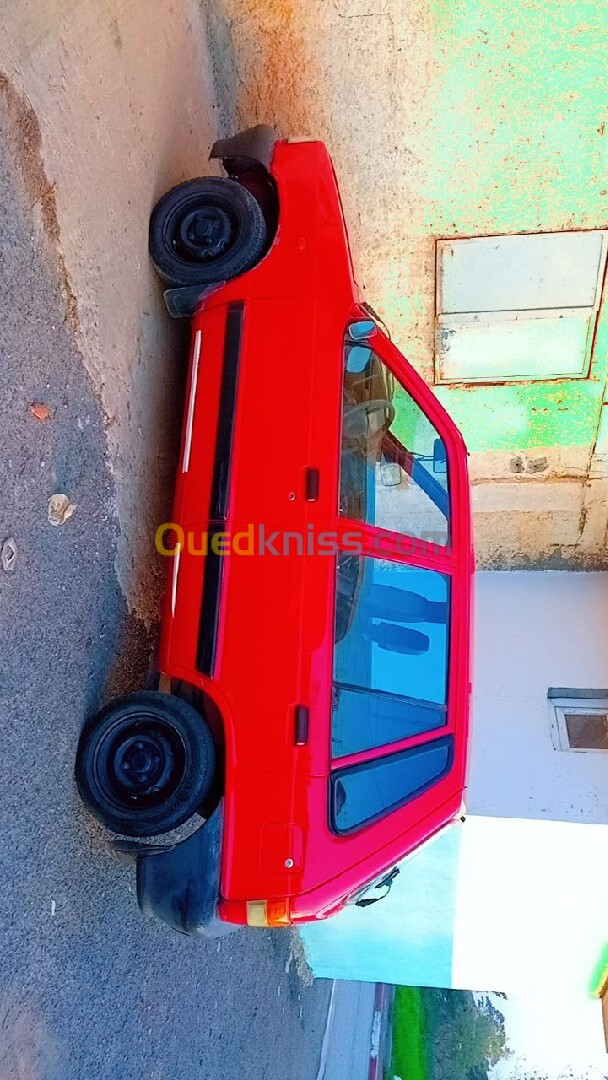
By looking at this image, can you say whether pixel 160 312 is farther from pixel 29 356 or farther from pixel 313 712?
pixel 313 712

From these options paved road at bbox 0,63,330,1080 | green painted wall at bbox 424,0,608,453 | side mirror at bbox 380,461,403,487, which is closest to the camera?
paved road at bbox 0,63,330,1080

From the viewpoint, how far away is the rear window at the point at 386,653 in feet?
8.58

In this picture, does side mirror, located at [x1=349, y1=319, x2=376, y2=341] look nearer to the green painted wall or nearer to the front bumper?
the green painted wall

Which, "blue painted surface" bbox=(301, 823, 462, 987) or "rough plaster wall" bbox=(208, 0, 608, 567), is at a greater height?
"rough plaster wall" bbox=(208, 0, 608, 567)

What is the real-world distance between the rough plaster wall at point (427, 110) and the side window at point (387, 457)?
1.47 m

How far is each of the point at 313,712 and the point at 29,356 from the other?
1.44 meters

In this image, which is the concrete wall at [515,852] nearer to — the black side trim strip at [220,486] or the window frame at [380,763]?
the window frame at [380,763]

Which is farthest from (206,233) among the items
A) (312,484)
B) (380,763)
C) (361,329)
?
(380,763)

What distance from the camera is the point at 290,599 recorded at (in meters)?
2.58

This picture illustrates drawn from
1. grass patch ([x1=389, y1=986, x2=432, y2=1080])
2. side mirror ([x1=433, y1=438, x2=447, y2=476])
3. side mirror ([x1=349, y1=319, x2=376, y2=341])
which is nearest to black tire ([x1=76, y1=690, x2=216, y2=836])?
side mirror ([x1=433, y1=438, x2=447, y2=476])

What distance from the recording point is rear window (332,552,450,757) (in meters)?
2.62

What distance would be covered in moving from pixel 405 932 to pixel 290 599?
3.56 meters

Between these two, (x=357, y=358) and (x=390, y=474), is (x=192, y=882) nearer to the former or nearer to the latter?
(x=390, y=474)

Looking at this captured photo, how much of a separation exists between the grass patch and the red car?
483 cm
